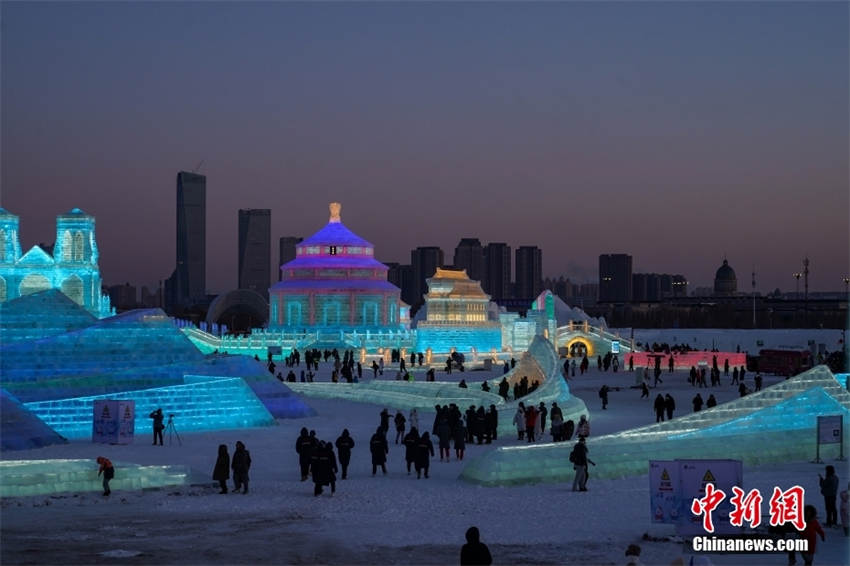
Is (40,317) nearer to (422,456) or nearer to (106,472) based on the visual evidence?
(106,472)

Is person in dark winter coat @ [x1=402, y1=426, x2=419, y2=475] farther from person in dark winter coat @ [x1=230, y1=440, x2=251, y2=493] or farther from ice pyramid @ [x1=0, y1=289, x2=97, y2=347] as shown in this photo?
ice pyramid @ [x1=0, y1=289, x2=97, y2=347]

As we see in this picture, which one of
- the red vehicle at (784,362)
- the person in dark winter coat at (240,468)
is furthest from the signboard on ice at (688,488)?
the red vehicle at (784,362)

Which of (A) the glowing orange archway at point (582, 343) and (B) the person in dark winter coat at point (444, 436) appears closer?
(B) the person in dark winter coat at point (444, 436)

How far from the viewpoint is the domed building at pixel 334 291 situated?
249 feet

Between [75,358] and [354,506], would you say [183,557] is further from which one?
[75,358]

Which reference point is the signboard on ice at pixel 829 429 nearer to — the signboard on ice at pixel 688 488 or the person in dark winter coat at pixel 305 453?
the signboard on ice at pixel 688 488

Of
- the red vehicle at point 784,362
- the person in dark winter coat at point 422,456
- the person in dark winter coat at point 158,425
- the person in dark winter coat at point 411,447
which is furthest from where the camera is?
the red vehicle at point 784,362

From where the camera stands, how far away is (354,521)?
61.3ft

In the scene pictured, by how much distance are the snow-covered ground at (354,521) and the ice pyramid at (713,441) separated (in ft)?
1.31

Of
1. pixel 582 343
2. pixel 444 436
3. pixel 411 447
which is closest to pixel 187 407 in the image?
pixel 444 436

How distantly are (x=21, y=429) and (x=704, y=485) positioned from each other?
55.6 ft

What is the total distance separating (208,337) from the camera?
7256cm

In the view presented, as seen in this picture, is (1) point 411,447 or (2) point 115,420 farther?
(2) point 115,420

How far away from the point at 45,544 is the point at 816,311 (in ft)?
543
